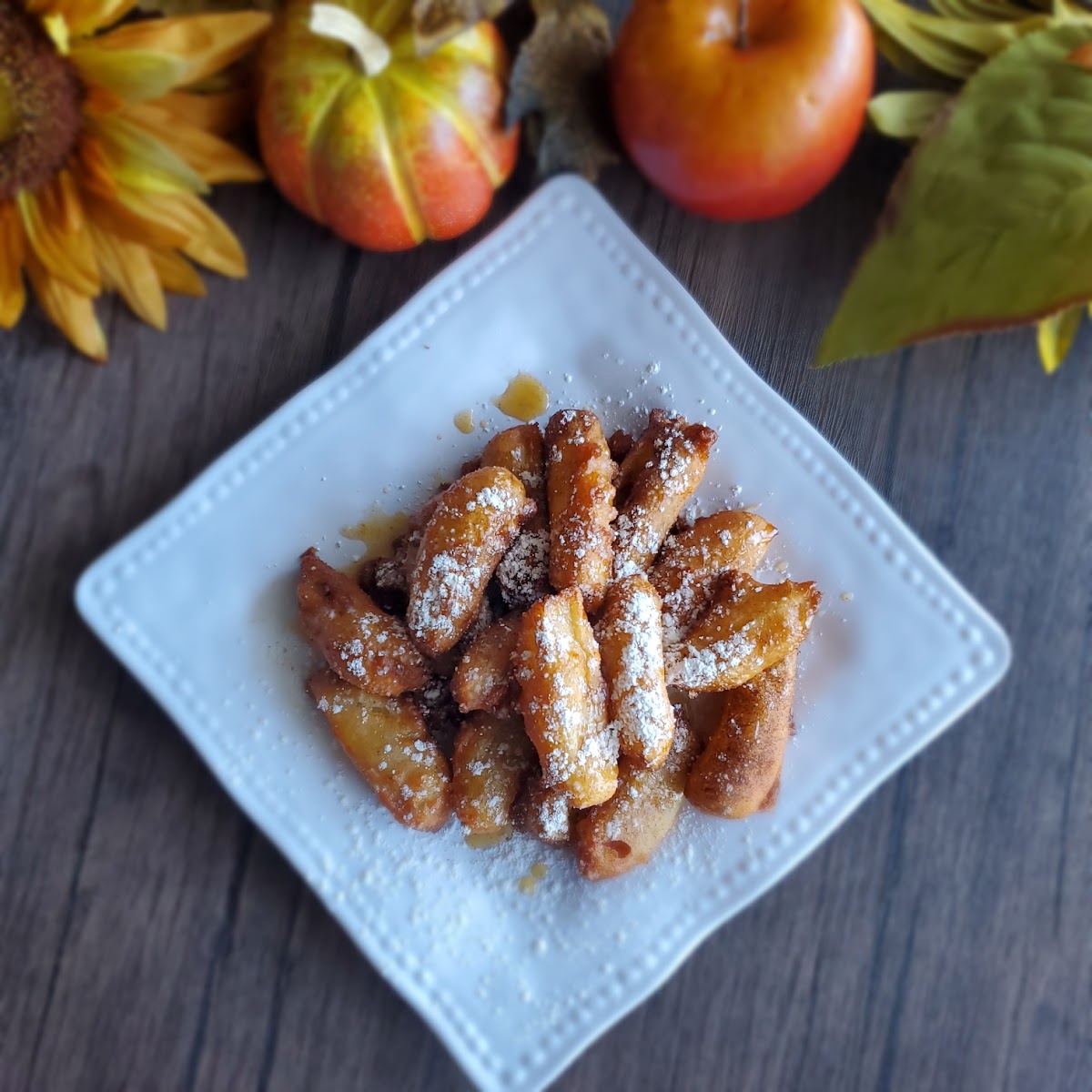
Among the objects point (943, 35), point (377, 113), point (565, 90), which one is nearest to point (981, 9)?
point (943, 35)

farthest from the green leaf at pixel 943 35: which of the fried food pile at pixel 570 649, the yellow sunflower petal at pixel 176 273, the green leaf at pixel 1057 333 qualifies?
the yellow sunflower petal at pixel 176 273

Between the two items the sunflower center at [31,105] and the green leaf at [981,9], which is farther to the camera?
the green leaf at [981,9]

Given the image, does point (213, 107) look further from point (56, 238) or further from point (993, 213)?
point (993, 213)

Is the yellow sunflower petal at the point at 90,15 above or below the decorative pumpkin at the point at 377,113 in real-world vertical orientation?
above

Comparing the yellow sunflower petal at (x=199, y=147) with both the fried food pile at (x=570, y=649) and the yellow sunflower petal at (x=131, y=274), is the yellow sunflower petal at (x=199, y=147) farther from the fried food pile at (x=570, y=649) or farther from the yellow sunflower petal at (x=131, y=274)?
the fried food pile at (x=570, y=649)

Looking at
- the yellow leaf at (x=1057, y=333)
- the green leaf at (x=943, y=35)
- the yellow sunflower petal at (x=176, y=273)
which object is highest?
the green leaf at (x=943, y=35)

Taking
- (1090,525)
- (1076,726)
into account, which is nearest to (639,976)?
(1076,726)
